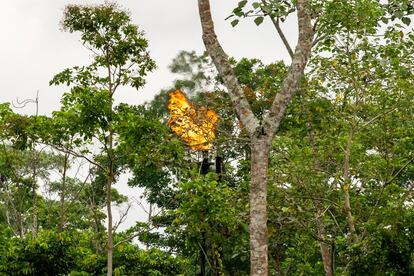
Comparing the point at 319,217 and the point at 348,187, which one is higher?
the point at 348,187

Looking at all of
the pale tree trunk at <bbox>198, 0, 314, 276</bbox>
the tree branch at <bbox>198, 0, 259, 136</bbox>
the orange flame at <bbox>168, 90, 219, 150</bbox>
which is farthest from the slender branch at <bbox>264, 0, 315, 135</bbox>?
the orange flame at <bbox>168, 90, 219, 150</bbox>

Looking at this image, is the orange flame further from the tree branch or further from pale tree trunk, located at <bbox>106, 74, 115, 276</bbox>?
the tree branch

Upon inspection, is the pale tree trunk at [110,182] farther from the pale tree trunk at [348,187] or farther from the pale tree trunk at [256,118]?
the pale tree trunk at [256,118]

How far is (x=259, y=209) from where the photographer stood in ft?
19.8

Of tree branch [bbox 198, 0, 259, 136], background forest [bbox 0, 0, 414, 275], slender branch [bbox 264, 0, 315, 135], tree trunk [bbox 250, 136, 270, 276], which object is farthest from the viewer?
background forest [bbox 0, 0, 414, 275]

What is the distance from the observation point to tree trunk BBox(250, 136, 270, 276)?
19.2ft

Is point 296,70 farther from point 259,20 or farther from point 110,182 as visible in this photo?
point 110,182

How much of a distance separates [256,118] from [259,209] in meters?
0.98

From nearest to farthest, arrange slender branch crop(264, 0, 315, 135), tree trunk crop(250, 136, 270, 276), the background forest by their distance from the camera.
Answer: tree trunk crop(250, 136, 270, 276) < slender branch crop(264, 0, 315, 135) < the background forest

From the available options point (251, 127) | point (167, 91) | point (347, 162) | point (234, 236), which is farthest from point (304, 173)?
point (167, 91)

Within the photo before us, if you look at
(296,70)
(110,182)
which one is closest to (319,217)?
(110,182)

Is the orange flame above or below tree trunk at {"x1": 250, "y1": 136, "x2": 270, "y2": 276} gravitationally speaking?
above

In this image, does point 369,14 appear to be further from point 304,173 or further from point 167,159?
point 167,159

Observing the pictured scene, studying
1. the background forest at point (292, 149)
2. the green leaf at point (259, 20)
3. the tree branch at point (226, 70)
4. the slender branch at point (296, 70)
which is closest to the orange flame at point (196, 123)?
the background forest at point (292, 149)
